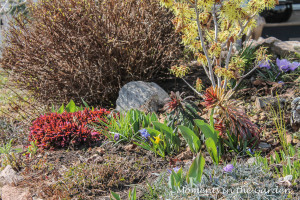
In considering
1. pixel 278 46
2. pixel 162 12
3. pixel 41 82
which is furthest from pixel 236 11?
pixel 41 82

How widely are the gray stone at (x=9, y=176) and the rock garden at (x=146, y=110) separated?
1 centimetres

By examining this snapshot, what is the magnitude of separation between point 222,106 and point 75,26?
7.13 ft

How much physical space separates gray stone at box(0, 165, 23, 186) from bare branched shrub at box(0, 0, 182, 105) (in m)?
Answer: 1.24

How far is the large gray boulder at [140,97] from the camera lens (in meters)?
3.86

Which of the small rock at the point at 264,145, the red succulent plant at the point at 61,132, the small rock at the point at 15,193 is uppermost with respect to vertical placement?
the red succulent plant at the point at 61,132

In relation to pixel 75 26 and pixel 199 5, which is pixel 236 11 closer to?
pixel 199 5

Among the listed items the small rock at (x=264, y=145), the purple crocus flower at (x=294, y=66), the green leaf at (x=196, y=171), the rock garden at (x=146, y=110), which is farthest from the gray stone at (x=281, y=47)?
the green leaf at (x=196, y=171)

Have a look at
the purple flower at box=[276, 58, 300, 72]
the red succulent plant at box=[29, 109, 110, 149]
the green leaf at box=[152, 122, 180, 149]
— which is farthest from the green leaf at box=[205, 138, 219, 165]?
the purple flower at box=[276, 58, 300, 72]

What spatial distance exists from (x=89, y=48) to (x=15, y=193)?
6.23 ft

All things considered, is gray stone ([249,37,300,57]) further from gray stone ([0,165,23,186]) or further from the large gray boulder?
gray stone ([0,165,23,186])

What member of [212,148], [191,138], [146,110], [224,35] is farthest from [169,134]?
[224,35]

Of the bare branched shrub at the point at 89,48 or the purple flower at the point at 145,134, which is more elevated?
the bare branched shrub at the point at 89,48

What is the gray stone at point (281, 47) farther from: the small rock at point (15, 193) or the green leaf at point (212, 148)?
the small rock at point (15, 193)

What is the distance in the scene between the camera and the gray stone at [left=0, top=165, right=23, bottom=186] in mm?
2852
